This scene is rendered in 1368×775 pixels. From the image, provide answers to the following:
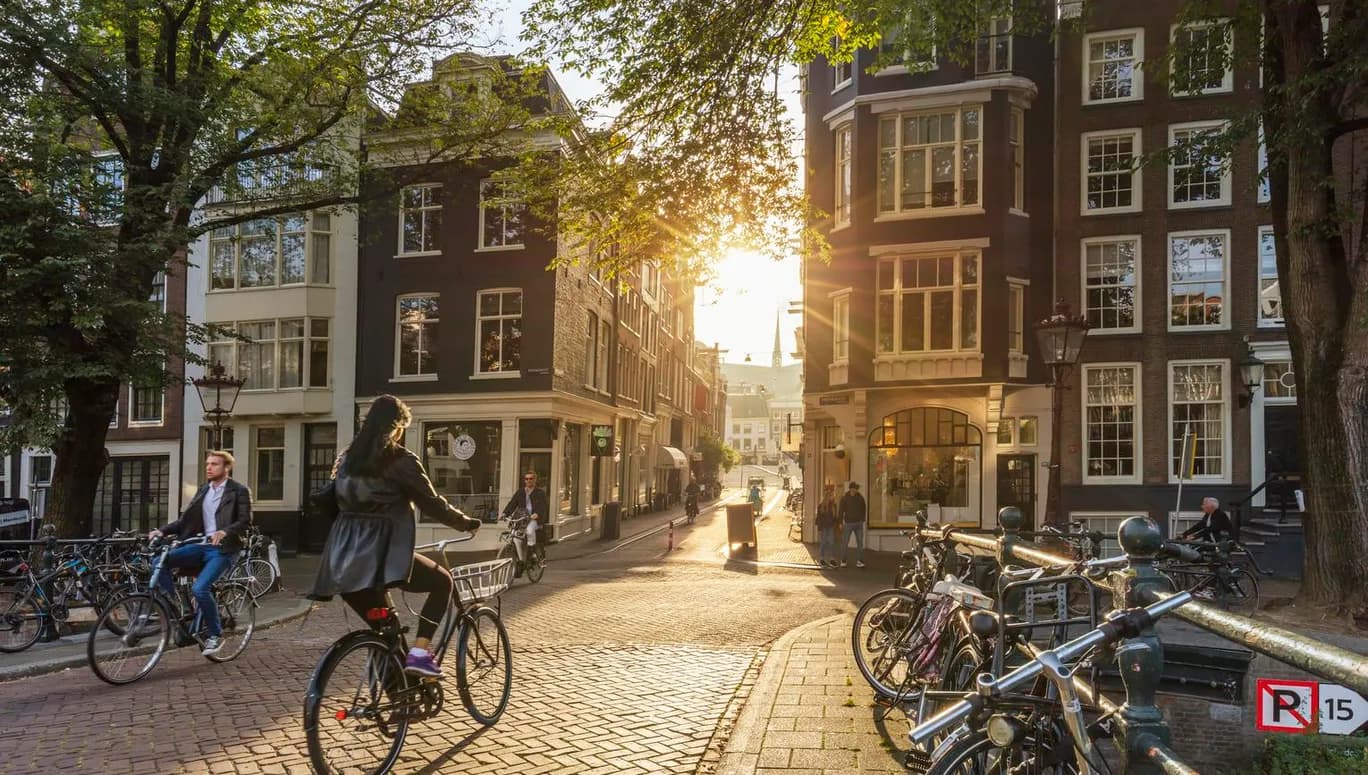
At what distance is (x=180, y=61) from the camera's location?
1460 cm

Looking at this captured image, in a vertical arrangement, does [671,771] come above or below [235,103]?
below

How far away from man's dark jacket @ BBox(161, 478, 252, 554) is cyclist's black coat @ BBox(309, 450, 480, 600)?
3680 mm

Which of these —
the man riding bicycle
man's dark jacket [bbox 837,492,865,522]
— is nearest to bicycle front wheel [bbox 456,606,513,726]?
the man riding bicycle

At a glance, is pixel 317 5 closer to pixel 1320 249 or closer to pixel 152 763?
pixel 152 763

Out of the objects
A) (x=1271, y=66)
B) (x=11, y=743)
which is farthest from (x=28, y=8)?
(x=1271, y=66)

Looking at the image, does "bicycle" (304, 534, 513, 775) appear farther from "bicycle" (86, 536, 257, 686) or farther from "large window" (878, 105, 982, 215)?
"large window" (878, 105, 982, 215)

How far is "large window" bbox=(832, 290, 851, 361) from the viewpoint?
22.9m

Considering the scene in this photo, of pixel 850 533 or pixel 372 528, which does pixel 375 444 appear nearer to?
pixel 372 528

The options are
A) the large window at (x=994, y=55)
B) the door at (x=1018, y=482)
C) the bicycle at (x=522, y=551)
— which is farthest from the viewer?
the door at (x=1018, y=482)

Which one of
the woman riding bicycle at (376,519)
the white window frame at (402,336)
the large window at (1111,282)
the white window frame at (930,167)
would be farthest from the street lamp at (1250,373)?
the woman riding bicycle at (376,519)

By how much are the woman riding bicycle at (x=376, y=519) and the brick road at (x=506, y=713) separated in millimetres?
940

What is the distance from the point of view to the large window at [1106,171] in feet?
74.1

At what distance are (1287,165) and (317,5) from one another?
14.3m

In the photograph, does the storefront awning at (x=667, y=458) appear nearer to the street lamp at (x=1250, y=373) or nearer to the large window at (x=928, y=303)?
the large window at (x=928, y=303)
